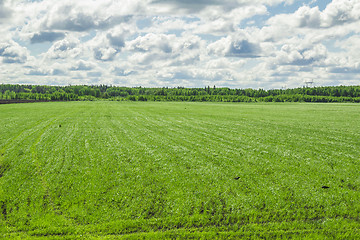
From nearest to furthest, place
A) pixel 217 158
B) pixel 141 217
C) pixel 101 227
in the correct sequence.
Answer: pixel 101 227 → pixel 141 217 → pixel 217 158

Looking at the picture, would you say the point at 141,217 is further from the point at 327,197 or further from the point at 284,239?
the point at 327,197

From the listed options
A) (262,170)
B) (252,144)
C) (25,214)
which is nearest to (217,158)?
(262,170)

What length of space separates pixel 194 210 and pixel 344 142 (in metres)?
18.5

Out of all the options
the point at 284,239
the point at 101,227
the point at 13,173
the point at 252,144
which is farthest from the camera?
the point at 252,144

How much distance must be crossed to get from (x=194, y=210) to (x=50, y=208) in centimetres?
591

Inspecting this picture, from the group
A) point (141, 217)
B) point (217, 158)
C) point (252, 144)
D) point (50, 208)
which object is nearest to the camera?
point (141, 217)

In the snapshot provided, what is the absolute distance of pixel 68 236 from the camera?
28.9 ft

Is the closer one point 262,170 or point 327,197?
point 327,197

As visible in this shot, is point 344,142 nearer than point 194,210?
No

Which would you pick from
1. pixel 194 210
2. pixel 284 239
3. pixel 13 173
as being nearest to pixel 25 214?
pixel 13 173

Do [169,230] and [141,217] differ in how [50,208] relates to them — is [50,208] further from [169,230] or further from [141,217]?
[169,230]

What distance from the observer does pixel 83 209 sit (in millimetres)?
10383

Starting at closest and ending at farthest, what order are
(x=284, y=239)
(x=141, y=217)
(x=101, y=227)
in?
(x=284, y=239)
(x=101, y=227)
(x=141, y=217)

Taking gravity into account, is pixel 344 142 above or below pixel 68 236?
above
